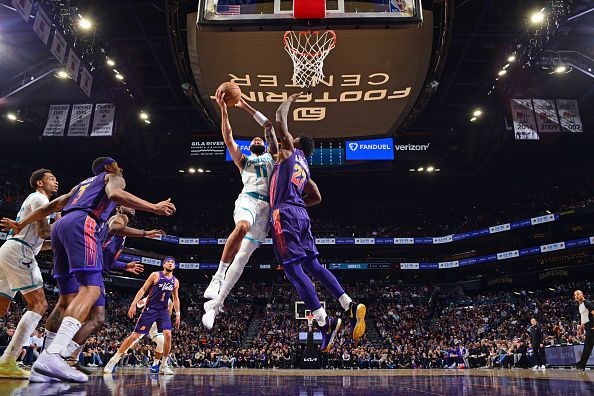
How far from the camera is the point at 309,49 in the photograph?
34.5 ft

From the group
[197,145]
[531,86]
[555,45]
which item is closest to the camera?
[555,45]

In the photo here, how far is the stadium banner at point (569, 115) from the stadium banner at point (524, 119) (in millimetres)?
1370

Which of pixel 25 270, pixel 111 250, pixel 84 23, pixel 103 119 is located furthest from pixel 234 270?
pixel 103 119

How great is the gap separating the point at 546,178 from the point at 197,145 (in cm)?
2453

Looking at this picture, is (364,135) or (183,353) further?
(183,353)

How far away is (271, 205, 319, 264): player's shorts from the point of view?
445 cm

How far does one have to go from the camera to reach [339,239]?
106ft

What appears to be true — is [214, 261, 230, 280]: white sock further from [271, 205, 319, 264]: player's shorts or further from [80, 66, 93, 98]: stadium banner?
[80, 66, 93, 98]: stadium banner

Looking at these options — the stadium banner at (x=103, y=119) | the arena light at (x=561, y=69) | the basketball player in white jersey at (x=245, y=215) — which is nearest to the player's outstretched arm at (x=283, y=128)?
the basketball player in white jersey at (x=245, y=215)

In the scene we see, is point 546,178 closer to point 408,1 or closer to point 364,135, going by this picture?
point 364,135

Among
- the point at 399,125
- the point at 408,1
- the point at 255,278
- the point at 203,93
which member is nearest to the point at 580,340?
the point at 399,125

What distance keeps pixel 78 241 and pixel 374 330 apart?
25.6 m

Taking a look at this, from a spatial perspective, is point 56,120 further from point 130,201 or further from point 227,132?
point 130,201

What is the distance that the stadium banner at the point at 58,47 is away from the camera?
14602 mm
